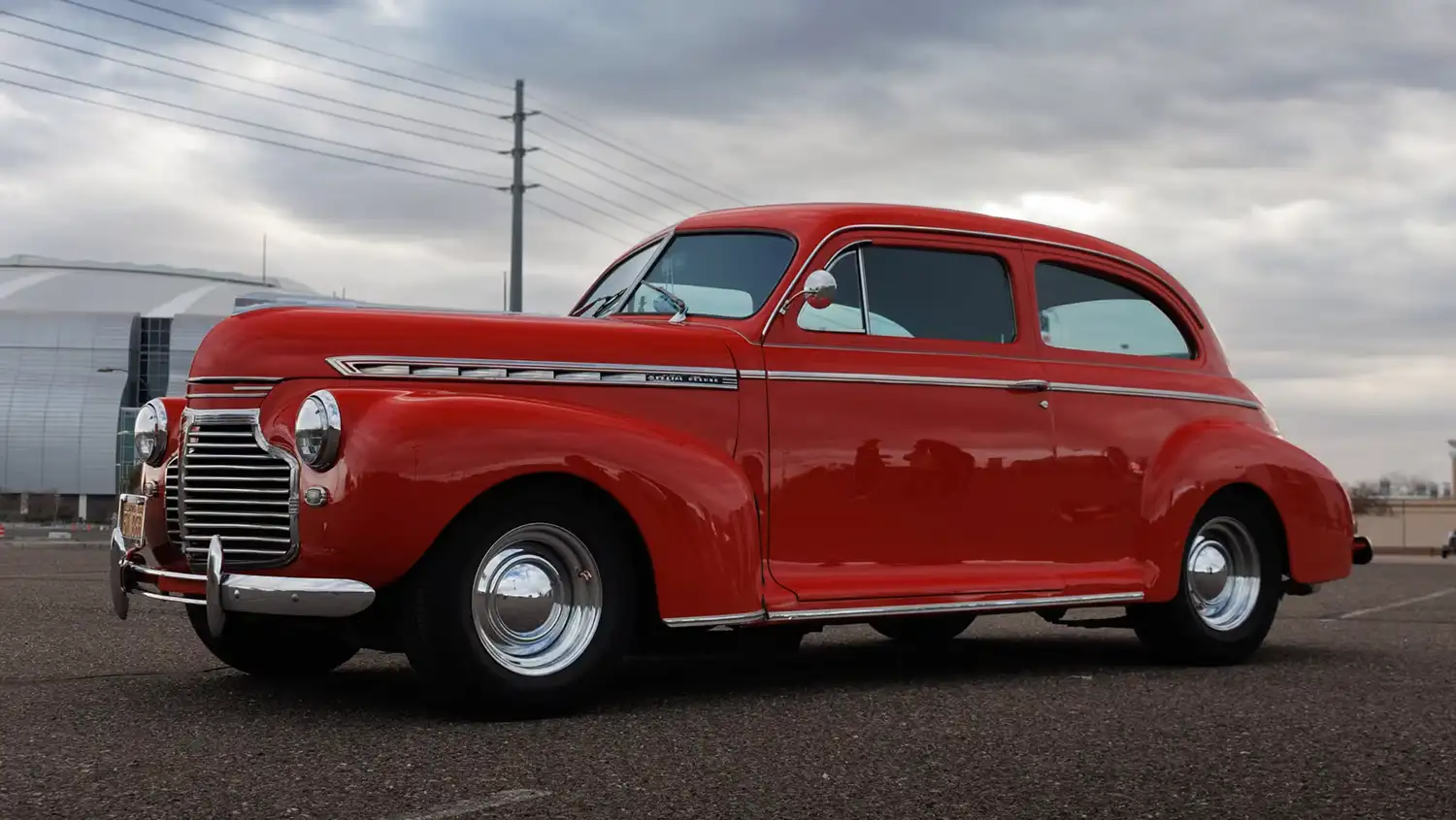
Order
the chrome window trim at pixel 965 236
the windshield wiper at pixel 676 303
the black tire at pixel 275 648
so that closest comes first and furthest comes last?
the black tire at pixel 275 648, the chrome window trim at pixel 965 236, the windshield wiper at pixel 676 303

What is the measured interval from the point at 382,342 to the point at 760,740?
6.38ft

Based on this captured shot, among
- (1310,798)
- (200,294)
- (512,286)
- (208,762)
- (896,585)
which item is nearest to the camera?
(1310,798)

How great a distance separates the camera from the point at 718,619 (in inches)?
227

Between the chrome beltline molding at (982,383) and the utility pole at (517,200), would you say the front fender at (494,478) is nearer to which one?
the chrome beltline molding at (982,383)

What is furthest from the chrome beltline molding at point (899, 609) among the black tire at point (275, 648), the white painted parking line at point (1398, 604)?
the white painted parking line at point (1398, 604)

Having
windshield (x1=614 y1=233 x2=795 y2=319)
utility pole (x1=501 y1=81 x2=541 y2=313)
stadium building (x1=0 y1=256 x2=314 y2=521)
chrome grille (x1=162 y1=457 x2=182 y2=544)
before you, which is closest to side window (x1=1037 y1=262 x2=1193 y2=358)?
windshield (x1=614 y1=233 x2=795 y2=319)

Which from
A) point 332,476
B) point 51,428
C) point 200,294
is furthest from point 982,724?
point 200,294

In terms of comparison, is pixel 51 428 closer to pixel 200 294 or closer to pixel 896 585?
pixel 200 294

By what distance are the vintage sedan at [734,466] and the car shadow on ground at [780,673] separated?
8.6 inches

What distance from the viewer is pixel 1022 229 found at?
748 centimetres

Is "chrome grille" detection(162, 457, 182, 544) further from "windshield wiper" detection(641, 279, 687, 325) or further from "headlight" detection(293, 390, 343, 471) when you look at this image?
"windshield wiper" detection(641, 279, 687, 325)

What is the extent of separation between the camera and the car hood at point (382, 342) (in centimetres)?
546

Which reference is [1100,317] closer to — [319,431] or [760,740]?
[760,740]

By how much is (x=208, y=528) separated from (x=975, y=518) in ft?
10.5
